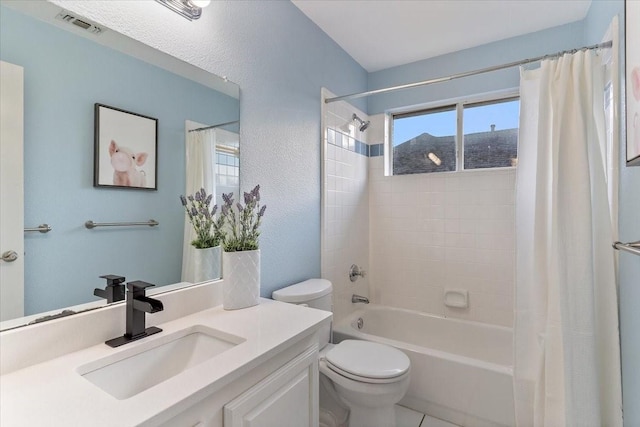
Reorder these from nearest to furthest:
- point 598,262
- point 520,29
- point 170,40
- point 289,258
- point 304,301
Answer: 1. point 170,40
2. point 598,262
3. point 304,301
4. point 289,258
5. point 520,29

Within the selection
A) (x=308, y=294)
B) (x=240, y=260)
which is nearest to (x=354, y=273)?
(x=308, y=294)

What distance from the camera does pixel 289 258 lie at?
1.85 metres

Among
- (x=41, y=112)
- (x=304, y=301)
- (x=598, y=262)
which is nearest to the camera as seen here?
(x=41, y=112)

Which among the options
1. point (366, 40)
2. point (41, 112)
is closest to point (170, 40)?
point (41, 112)

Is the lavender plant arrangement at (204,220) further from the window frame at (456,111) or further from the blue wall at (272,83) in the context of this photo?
the window frame at (456,111)

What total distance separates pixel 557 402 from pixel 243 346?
135 cm

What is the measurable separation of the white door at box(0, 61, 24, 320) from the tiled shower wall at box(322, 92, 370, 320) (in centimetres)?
157

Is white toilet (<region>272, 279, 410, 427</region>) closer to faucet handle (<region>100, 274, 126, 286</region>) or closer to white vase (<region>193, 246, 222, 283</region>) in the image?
white vase (<region>193, 246, 222, 283</region>)

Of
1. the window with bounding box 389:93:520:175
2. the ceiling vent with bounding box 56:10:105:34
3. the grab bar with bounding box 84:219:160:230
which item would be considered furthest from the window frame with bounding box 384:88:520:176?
the ceiling vent with bounding box 56:10:105:34

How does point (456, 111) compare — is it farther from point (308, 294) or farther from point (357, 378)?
point (357, 378)

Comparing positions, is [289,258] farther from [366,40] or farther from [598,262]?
[366,40]

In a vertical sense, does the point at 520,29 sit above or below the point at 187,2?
above

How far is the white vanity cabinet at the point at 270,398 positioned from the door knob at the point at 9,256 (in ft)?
2.03

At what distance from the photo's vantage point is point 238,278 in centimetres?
127
